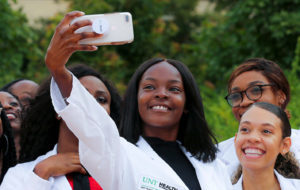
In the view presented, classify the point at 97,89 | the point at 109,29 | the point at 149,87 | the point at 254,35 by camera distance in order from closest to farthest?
the point at 109,29 → the point at 97,89 → the point at 149,87 → the point at 254,35

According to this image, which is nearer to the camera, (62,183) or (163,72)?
(62,183)

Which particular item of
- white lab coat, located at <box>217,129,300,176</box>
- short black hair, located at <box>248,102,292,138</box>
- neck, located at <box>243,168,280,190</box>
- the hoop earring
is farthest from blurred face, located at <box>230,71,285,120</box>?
the hoop earring

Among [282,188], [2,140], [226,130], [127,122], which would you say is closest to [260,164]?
[282,188]

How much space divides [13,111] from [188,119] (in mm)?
1614

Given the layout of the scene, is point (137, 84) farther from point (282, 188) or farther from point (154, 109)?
point (282, 188)

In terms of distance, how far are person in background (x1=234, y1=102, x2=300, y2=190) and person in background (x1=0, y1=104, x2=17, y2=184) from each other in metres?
1.68

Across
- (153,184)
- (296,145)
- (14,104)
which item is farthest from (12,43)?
(153,184)

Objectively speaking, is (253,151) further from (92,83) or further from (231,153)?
(92,83)

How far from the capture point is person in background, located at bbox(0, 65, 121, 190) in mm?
2910

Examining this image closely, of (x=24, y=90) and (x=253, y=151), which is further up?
(x=24, y=90)

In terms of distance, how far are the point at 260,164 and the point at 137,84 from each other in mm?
1110

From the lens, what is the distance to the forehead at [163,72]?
349 centimetres

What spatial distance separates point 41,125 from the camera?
3354 mm

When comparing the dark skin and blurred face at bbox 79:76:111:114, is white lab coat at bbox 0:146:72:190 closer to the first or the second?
blurred face at bbox 79:76:111:114
